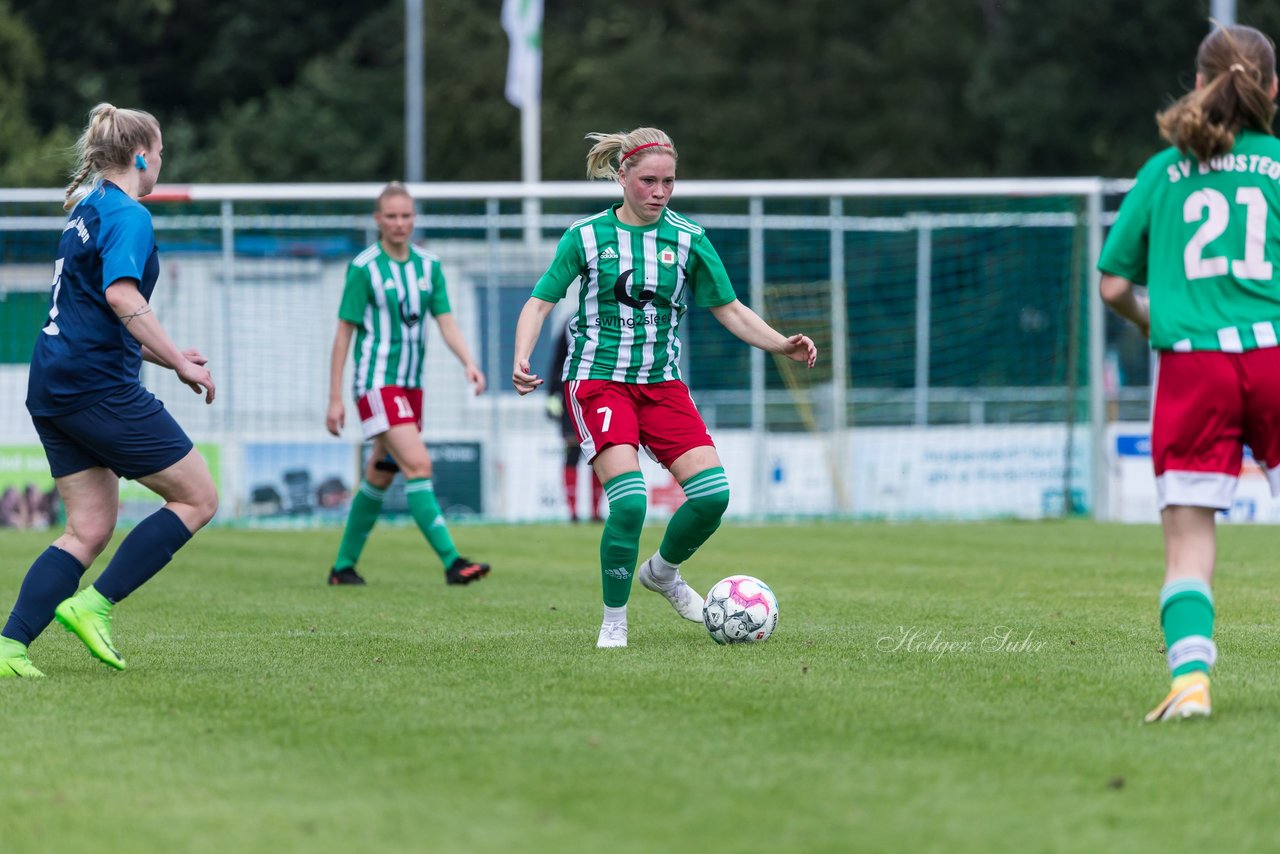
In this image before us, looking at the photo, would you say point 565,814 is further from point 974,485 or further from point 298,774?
point 974,485

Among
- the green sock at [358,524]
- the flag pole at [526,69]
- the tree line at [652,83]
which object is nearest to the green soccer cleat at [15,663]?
the green sock at [358,524]

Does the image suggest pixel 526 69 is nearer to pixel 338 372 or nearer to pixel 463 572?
pixel 338 372

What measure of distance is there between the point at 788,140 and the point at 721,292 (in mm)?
34686

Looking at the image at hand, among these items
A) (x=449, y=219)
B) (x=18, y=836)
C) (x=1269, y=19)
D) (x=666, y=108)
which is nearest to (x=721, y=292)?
(x=18, y=836)

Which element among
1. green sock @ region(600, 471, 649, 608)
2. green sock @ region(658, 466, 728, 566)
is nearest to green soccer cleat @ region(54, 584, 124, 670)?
green sock @ region(600, 471, 649, 608)

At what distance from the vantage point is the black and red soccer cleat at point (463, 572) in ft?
34.0

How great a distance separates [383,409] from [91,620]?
4.15 m

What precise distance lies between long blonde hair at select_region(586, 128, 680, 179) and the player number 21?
247cm

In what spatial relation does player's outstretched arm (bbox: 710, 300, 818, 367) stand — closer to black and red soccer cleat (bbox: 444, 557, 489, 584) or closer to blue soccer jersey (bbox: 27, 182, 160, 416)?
blue soccer jersey (bbox: 27, 182, 160, 416)

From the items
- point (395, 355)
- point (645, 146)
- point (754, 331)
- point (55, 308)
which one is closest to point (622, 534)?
point (754, 331)

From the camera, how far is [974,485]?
58.2 ft

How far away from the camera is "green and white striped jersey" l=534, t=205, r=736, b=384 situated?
7.18 m

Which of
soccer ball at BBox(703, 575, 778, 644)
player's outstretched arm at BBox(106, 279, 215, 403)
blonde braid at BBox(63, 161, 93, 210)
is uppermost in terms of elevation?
blonde braid at BBox(63, 161, 93, 210)

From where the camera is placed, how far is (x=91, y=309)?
6324mm
